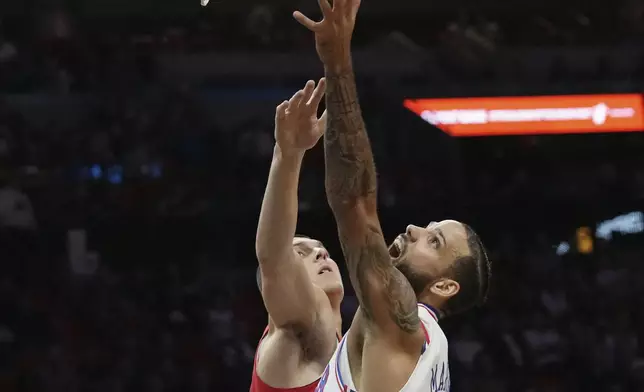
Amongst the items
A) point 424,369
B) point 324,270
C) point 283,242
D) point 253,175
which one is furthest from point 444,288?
point 253,175

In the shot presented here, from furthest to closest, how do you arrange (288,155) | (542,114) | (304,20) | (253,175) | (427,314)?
(542,114), (253,175), (288,155), (427,314), (304,20)

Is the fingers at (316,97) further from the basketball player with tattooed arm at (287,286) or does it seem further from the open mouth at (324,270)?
the open mouth at (324,270)

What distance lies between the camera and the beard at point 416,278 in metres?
2.16

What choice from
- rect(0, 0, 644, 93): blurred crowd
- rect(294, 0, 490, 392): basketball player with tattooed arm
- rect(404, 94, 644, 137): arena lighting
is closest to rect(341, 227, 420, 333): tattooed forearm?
rect(294, 0, 490, 392): basketball player with tattooed arm

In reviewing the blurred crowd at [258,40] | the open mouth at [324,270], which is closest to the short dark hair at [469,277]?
the open mouth at [324,270]

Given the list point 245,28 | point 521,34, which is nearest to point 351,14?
point 245,28

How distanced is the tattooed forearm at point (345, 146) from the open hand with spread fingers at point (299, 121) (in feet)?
1.55

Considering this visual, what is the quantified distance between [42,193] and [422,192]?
2337mm

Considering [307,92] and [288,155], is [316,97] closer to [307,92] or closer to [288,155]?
[307,92]

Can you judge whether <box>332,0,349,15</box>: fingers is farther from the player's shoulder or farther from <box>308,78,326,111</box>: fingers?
the player's shoulder

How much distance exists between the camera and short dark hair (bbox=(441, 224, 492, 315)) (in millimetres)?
2178

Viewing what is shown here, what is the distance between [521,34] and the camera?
668 cm

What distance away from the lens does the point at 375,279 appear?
1913 mm

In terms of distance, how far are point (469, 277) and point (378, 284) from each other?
1.17 ft
